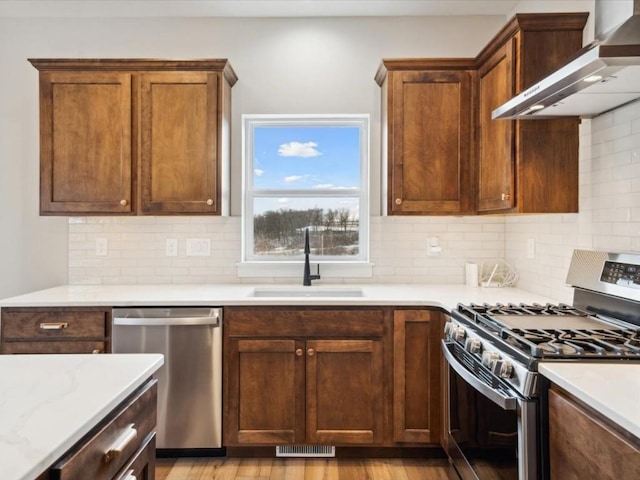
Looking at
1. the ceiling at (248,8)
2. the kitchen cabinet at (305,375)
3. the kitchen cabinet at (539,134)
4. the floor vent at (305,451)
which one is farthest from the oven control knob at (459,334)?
the ceiling at (248,8)

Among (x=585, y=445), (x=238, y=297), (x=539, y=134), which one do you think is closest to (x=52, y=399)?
(x=585, y=445)

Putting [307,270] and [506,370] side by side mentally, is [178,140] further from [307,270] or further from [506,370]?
[506,370]

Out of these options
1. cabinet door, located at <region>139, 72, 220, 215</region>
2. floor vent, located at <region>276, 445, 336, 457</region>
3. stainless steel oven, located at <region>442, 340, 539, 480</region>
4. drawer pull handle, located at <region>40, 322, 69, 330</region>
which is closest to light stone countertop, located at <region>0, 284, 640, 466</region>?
drawer pull handle, located at <region>40, 322, 69, 330</region>

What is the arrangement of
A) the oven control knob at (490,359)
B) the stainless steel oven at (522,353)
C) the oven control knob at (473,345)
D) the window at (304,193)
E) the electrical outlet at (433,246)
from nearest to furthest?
1. the stainless steel oven at (522,353)
2. the oven control knob at (490,359)
3. the oven control knob at (473,345)
4. the electrical outlet at (433,246)
5. the window at (304,193)

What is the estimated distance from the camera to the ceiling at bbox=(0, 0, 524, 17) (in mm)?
2859

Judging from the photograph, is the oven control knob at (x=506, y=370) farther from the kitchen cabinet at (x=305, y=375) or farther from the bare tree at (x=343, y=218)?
the bare tree at (x=343, y=218)

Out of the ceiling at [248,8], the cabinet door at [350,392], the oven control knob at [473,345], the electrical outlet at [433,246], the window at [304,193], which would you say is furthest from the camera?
the window at [304,193]

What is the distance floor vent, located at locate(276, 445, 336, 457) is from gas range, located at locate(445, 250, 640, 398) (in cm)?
102

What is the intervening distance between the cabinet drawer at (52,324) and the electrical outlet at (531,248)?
248 centimetres

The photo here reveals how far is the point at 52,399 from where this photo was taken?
0.96 m

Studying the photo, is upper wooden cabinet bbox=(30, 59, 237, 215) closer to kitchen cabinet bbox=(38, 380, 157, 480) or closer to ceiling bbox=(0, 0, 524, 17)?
ceiling bbox=(0, 0, 524, 17)

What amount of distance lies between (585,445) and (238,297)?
1.79 metres

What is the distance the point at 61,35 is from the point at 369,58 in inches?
84.7

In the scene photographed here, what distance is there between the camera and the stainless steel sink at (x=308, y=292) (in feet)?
9.57
